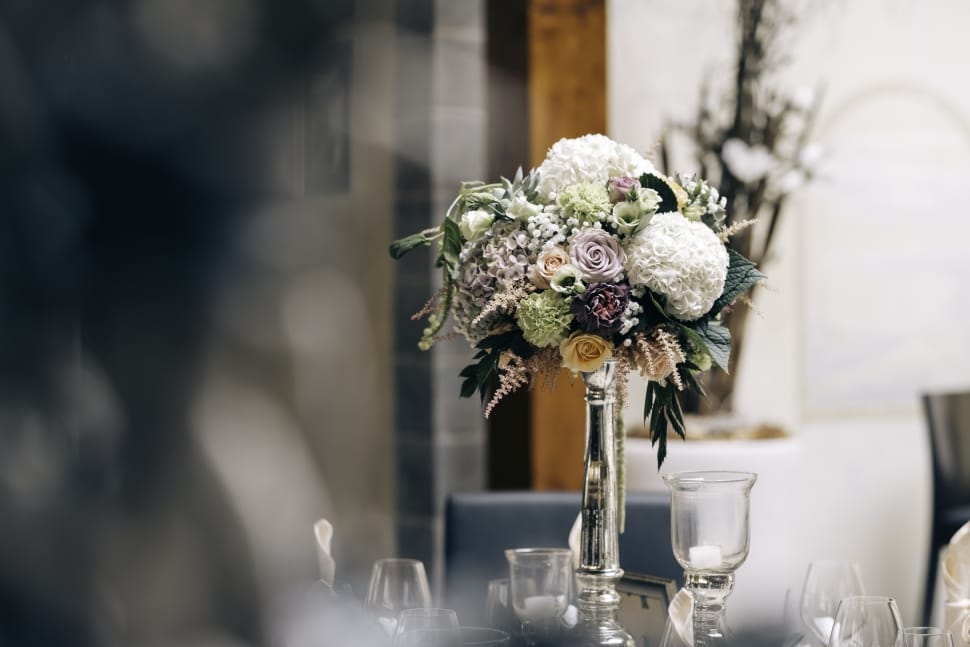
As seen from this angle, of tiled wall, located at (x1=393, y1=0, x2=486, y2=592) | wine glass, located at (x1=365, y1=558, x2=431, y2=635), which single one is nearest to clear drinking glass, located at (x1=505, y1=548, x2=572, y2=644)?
wine glass, located at (x1=365, y1=558, x2=431, y2=635)

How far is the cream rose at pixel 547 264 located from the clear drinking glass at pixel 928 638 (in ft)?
1.94

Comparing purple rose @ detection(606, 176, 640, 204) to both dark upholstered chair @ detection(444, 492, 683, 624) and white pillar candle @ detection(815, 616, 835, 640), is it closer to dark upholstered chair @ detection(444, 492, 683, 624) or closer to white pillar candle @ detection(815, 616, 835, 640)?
white pillar candle @ detection(815, 616, 835, 640)

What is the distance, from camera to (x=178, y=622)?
3387 mm

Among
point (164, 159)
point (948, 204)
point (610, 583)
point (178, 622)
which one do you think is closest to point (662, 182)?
point (610, 583)

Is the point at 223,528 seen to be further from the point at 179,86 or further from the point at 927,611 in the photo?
the point at 927,611

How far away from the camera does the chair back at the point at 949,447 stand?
11.3 ft

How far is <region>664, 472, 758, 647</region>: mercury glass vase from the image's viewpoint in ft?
4.69

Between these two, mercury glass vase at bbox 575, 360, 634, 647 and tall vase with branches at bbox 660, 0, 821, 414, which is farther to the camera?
tall vase with branches at bbox 660, 0, 821, 414

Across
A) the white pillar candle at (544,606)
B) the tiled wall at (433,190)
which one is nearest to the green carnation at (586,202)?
the white pillar candle at (544,606)

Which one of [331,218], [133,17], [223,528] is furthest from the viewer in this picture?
[331,218]

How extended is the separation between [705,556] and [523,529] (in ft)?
2.20

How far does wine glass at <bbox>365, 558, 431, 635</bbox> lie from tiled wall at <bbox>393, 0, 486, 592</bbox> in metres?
2.07

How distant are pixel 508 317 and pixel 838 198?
2.79 m

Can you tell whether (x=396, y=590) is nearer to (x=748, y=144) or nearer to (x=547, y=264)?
(x=547, y=264)
